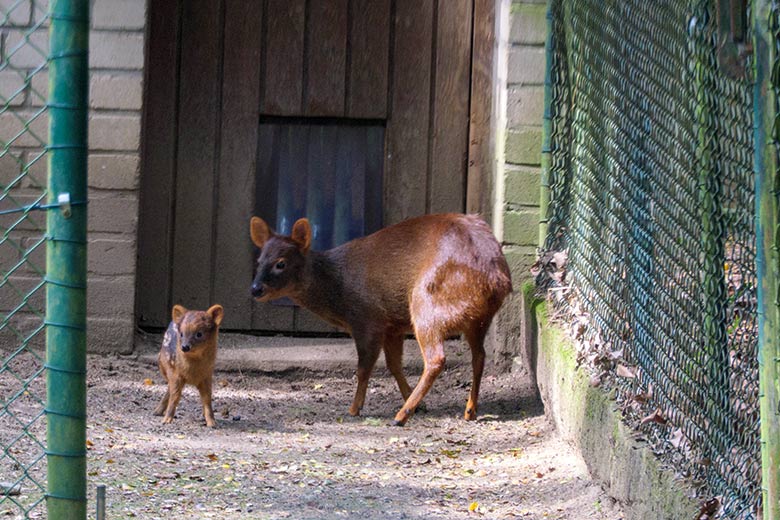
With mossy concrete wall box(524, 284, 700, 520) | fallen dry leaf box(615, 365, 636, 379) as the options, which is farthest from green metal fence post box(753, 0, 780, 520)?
fallen dry leaf box(615, 365, 636, 379)

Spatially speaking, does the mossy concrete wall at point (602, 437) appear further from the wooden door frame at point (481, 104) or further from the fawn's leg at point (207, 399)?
the fawn's leg at point (207, 399)

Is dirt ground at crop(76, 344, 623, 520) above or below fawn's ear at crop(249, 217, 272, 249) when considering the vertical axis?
below

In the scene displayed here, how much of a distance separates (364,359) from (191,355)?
1289 mm

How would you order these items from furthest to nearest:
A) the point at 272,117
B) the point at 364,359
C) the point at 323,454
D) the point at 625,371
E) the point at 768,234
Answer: the point at 272,117 → the point at 364,359 → the point at 323,454 → the point at 625,371 → the point at 768,234

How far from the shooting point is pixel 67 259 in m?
3.39

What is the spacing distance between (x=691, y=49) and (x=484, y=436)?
3.32 metres

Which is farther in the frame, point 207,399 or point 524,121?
point 524,121

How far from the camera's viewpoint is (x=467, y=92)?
8586 millimetres

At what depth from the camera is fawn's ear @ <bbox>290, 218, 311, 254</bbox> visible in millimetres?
7855

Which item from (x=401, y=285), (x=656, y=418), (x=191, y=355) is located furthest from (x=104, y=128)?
(x=656, y=418)

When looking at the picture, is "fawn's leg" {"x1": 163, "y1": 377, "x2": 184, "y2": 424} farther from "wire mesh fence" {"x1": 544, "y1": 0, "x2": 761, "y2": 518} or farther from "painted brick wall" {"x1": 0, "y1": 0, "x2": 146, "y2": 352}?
"wire mesh fence" {"x1": 544, "y1": 0, "x2": 761, "y2": 518}

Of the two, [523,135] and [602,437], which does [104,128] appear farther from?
[602,437]

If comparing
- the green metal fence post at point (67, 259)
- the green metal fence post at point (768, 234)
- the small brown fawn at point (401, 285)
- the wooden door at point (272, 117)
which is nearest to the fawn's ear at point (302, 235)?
the small brown fawn at point (401, 285)

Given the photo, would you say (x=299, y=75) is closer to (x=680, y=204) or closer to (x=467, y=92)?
(x=467, y=92)
